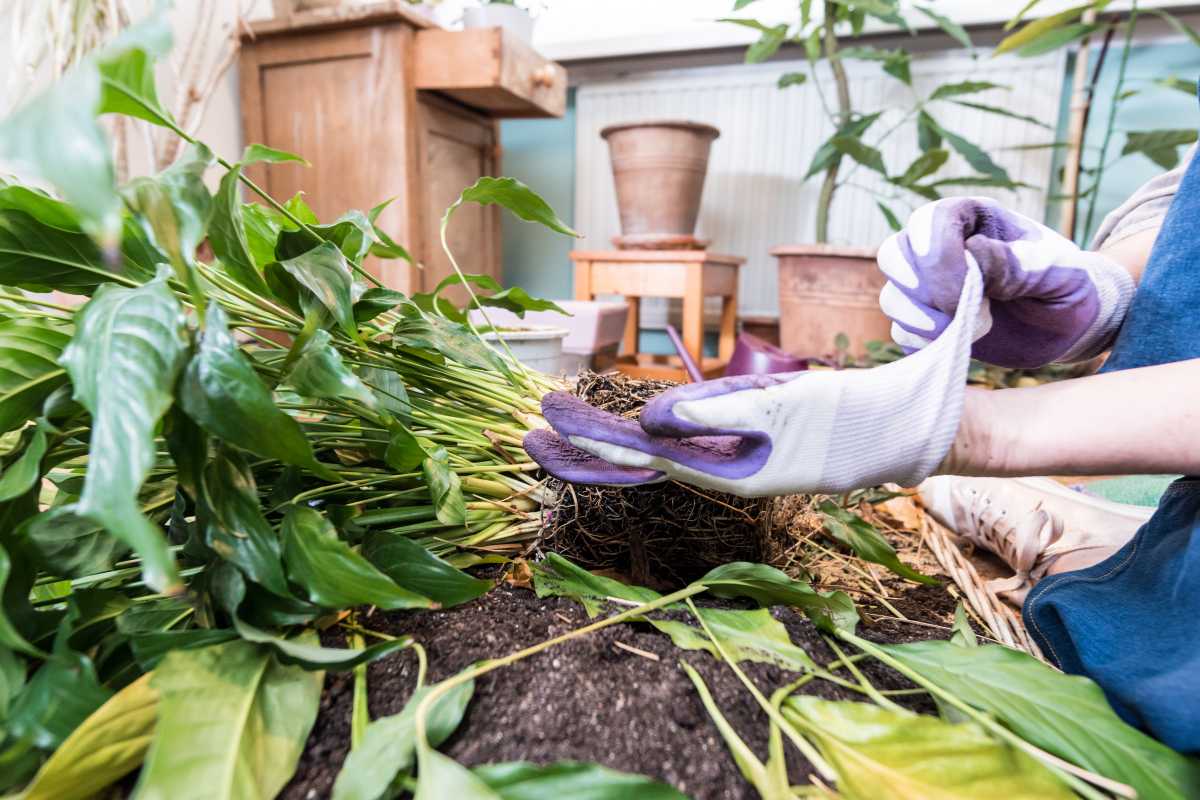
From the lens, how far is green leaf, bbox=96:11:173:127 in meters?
0.24

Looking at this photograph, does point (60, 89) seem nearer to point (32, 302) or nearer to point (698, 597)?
point (32, 302)

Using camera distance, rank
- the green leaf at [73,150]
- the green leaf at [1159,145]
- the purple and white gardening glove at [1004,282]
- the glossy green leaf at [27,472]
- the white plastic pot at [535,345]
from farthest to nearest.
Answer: the green leaf at [1159,145] → the white plastic pot at [535,345] → the purple and white gardening glove at [1004,282] → the glossy green leaf at [27,472] → the green leaf at [73,150]

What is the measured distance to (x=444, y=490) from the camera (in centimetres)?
44

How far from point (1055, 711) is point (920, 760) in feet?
0.31

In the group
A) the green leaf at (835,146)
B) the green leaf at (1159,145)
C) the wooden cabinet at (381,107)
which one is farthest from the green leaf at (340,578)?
the green leaf at (1159,145)

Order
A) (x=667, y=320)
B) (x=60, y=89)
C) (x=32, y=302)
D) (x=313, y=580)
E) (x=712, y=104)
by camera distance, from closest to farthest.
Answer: (x=60, y=89) → (x=313, y=580) → (x=32, y=302) → (x=712, y=104) → (x=667, y=320)

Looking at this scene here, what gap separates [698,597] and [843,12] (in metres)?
1.86

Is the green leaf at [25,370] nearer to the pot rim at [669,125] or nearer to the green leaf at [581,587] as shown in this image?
the green leaf at [581,587]

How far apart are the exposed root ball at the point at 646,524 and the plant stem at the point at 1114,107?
5.91 feet

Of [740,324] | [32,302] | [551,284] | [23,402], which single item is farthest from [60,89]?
[551,284]

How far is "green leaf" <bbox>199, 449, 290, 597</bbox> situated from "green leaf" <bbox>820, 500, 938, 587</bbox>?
1.48 feet

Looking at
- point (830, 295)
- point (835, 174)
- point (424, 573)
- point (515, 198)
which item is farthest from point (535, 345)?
point (835, 174)

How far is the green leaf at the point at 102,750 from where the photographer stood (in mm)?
265

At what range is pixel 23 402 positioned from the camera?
1.10 ft
